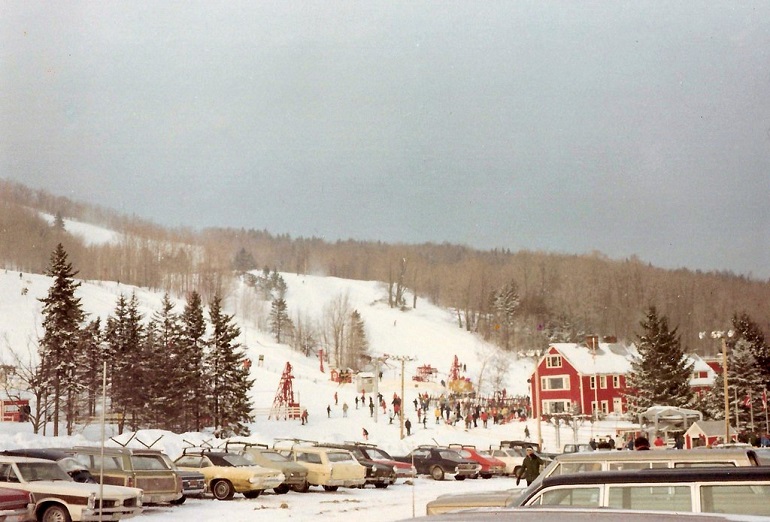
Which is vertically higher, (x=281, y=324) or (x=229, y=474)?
(x=281, y=324)

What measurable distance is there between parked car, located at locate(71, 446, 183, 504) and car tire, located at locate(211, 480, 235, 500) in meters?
3.37

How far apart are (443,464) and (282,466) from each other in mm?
9860

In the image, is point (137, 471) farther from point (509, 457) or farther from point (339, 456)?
point (509, 457)

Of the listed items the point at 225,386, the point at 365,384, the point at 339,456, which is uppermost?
the point at 365,384

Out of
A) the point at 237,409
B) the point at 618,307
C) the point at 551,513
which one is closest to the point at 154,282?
the point at 618,307

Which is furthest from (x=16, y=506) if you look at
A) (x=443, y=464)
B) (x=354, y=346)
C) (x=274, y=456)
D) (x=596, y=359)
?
(x=354, y=346)

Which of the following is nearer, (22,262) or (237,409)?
(237,409)

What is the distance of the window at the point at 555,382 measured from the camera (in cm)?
8231

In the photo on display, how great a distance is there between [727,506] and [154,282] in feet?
525

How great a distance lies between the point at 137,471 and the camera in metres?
21.5

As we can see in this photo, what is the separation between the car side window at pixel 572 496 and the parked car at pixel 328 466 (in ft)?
75.1

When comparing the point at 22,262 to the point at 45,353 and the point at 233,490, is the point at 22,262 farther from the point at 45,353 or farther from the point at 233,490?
the point at 233,490

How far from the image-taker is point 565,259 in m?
185

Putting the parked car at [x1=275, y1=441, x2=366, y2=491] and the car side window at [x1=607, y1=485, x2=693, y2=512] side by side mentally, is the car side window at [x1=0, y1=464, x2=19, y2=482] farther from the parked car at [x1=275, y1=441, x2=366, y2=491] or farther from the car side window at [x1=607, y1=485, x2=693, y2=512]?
the car side window at [x1=607, y1=485, x2=693, y2=512]
